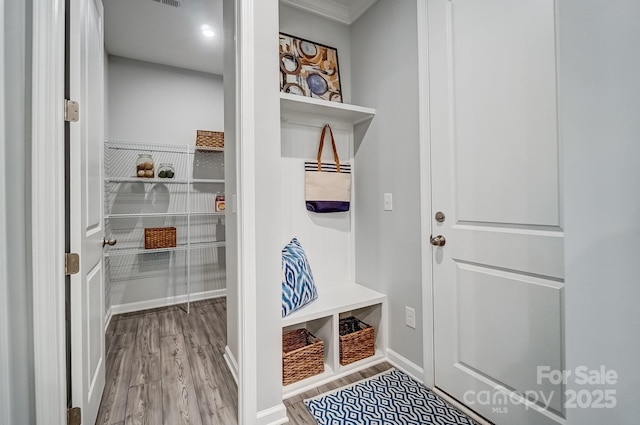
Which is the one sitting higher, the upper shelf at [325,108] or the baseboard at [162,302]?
the upper shelf at [325,108]

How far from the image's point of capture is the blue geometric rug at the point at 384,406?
1495 millimetres

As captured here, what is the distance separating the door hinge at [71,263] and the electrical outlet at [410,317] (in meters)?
1.77

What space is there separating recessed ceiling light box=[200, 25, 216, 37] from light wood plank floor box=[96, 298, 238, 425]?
9.03 feet

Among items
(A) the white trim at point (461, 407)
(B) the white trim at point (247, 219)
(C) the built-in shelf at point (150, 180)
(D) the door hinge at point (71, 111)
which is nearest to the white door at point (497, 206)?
(A) the white trim at point (461, 407)

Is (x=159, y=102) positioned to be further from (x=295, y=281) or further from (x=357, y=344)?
(x=357, y=344)

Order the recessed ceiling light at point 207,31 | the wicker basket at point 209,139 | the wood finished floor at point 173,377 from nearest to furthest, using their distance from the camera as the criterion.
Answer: the wood finished floor at point 173,377, the recessed ceiling light at point 207,31, the wicker basket at point 209,139

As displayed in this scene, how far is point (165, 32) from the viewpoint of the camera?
8.89 feet

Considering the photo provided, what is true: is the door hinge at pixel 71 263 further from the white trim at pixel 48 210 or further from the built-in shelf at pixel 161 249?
Answer: the built-in shelf at pixel 161 249

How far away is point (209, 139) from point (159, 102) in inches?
27.4

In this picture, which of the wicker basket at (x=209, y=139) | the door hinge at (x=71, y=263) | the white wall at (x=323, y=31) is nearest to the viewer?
the door hinge at (x=71, y=263)

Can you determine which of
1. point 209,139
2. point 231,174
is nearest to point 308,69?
point 231,174

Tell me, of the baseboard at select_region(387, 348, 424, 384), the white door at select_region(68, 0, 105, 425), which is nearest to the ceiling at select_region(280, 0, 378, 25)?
the white door at select_region(68, 0, 105, 425)

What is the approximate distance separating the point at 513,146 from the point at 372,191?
3.26 ft

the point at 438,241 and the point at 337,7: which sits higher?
the point at 337,7
